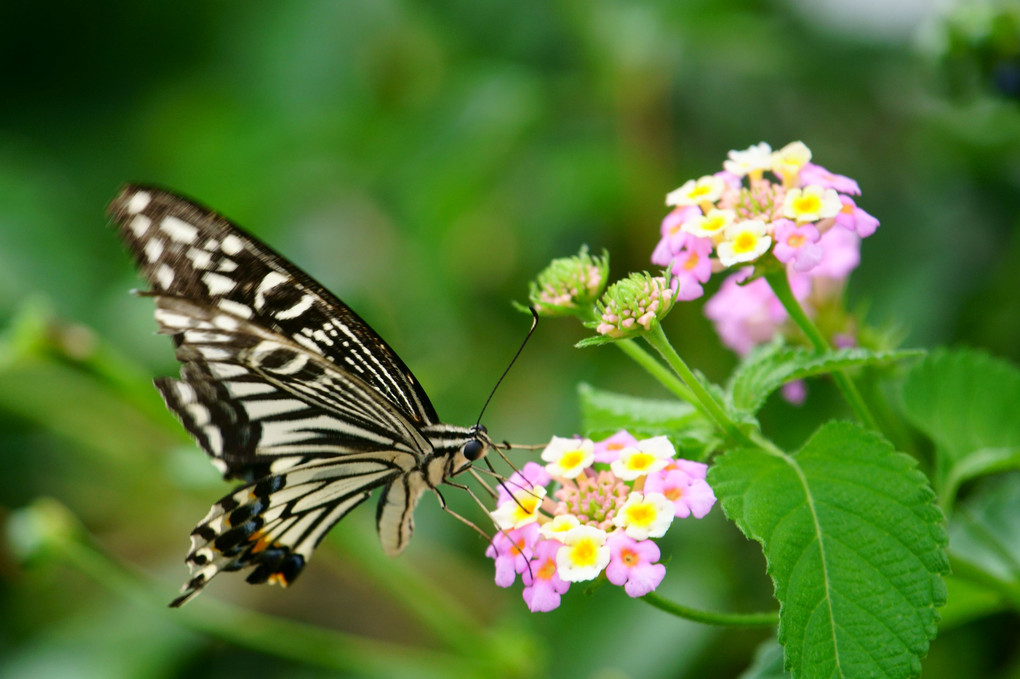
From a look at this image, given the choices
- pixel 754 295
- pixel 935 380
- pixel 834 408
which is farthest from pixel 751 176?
pixel 834 408

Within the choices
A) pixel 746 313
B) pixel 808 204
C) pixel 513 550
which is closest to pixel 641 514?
pixel 513 550

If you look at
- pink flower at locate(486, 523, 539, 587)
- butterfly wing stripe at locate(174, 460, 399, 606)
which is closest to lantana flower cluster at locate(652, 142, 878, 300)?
pink flower at locate(486, 523, 539, 587)

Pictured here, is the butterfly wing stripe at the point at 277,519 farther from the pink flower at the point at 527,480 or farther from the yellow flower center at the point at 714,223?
the yellow flower center at the point at 714,223

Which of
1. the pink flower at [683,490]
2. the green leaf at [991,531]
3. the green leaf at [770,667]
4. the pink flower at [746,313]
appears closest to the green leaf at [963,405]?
the green leaf at [991,531]

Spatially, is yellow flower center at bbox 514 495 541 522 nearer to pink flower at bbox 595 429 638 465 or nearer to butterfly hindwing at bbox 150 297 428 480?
pink flower at bbox 595 429 638 465

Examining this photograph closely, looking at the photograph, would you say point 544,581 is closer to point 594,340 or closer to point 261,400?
point 594,340

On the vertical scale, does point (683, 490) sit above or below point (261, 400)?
below

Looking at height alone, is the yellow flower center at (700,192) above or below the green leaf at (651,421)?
above
